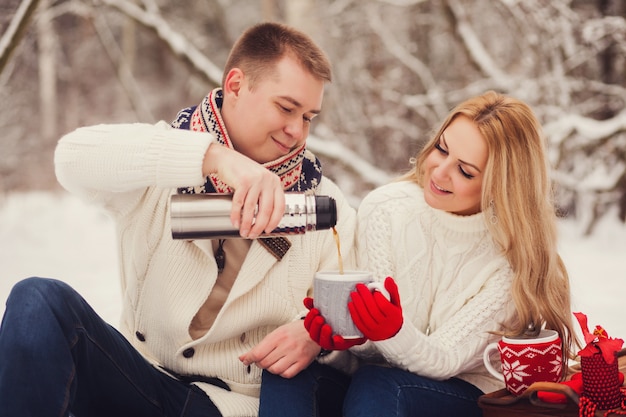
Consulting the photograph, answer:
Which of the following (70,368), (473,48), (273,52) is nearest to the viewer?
(70,368)

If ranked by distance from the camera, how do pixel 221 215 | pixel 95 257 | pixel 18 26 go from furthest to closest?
1. pixel 95 257
2. pixel 18 26
3. pixel 221 215

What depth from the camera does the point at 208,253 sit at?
1.87 m

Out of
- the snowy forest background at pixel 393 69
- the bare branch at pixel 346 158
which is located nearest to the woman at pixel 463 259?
the snowy forest background at pixel 393 69

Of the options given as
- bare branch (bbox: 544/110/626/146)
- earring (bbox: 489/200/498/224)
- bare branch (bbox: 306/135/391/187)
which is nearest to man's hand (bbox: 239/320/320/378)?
earring (bbox: 489/200/498/224)

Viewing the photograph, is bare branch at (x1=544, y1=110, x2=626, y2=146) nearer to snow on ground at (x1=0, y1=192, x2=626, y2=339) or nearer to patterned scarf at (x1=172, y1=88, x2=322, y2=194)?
snow on ground at (x1=0, y1=192, x2=626, y2=339)

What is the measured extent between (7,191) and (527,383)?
8874mm

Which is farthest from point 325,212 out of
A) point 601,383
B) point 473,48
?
point 473,48

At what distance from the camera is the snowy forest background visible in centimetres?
551

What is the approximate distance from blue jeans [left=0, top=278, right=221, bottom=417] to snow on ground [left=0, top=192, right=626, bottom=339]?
108cm

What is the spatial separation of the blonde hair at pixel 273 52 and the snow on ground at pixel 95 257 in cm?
100

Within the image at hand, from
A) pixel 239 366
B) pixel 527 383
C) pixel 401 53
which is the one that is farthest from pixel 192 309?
pixel 401 53

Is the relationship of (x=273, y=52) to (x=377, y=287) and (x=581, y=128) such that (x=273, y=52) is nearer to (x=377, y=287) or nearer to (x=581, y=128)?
(x=377, y=287)

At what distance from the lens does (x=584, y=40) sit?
6441 mm

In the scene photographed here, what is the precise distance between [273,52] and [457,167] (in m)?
0.65
